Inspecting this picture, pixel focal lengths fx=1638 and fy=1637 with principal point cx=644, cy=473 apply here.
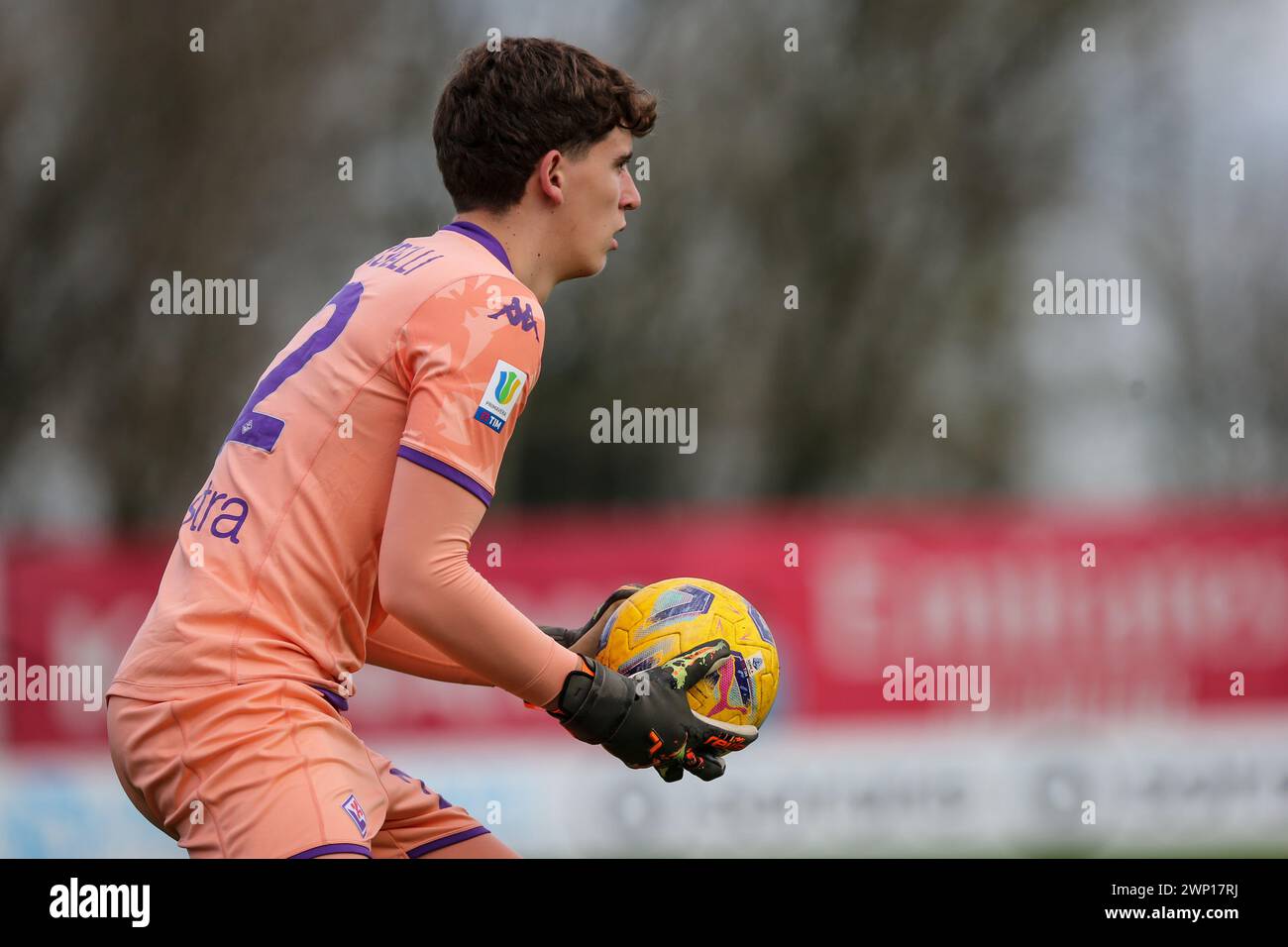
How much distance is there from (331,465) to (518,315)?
1.67 ft

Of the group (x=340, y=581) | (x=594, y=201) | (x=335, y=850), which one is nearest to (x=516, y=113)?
(x=594, y=201)

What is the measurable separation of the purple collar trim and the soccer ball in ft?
3.02

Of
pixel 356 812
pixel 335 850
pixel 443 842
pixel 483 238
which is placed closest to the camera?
pixel 335 850

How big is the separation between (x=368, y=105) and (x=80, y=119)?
125 inches

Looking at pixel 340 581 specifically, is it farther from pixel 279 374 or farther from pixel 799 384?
pixel 799 384

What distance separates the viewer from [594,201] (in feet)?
12.9

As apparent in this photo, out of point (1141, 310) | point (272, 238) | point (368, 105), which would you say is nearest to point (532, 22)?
point (368, 105)

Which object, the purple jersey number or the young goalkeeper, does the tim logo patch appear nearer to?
the young goalkeeper

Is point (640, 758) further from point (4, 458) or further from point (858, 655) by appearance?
point (4, 458)

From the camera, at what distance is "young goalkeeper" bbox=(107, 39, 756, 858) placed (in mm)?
3354

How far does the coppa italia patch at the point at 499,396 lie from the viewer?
3.41 meters

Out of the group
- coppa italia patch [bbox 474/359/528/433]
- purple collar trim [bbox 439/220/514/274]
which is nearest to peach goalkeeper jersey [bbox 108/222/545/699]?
coppa italia patch [bbox 474/359/528/433]

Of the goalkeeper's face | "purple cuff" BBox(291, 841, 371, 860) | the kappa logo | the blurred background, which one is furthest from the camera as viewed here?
the blurred background

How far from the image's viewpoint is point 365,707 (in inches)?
359
